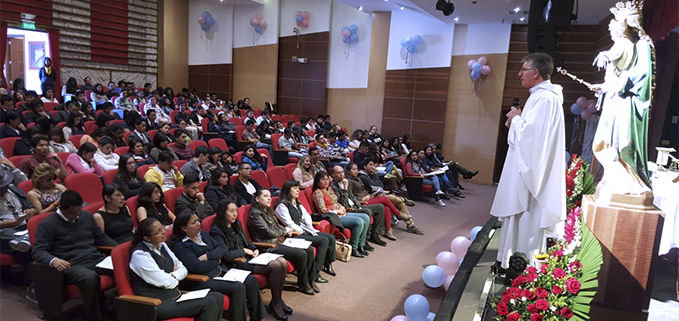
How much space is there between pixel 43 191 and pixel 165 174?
1.34m

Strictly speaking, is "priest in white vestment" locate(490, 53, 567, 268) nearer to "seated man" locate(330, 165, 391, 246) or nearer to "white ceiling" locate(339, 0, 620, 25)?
"seated man" locate(330, 165, 391, 246)

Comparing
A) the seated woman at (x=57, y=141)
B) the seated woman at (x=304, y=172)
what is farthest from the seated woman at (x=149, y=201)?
the seated woman at (x=304, y=172)

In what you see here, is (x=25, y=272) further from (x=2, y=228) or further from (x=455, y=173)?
(x=455, y=173)

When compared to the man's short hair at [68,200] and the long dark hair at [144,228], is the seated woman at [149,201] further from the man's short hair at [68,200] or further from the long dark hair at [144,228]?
the long dark hair at [144,228]

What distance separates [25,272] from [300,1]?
33.0 ft

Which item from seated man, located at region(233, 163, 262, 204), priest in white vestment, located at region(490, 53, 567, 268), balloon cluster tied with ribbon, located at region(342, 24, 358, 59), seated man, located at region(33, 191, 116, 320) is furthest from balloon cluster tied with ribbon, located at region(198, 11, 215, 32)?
priest in white vestment, located at region(490, 53, 567, 268)

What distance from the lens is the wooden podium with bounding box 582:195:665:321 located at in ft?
8.07

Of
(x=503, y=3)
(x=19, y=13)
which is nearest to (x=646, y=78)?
(x=503, y=3)

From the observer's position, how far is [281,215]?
14.6 feet

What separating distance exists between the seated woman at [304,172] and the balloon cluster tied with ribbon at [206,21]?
28.3 ft

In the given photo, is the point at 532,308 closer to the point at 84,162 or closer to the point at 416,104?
the point at 84,162

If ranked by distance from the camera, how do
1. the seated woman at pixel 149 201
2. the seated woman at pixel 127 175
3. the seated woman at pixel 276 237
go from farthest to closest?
1. the seated woman at pixel 127 175
2. the seated woman at pixel 276 237
3. the seated woman at pixel 149 201

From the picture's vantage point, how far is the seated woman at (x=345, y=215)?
5129 mm

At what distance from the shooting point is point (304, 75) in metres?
12.5
